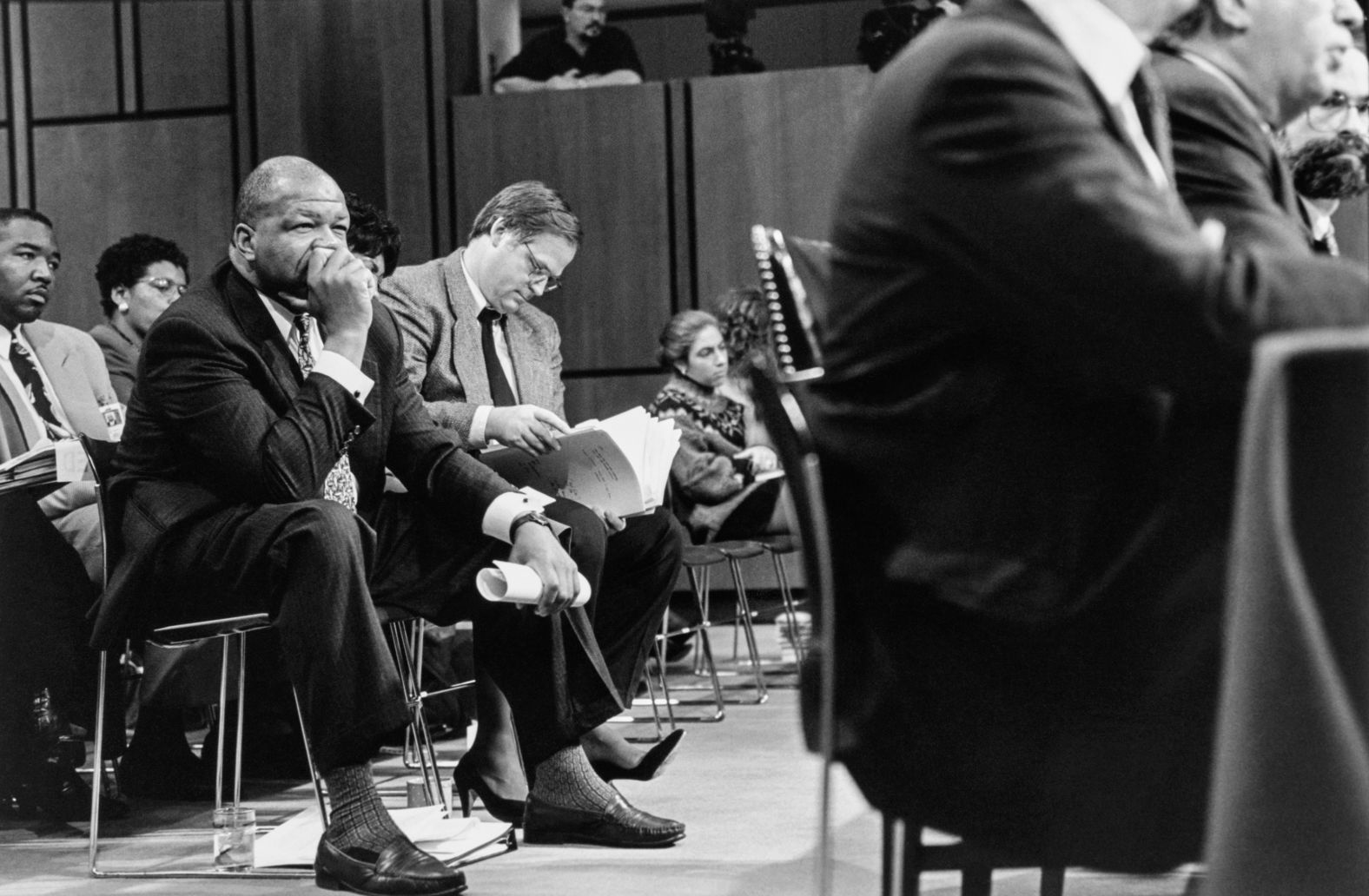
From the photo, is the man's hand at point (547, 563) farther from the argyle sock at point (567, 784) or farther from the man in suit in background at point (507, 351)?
the man in suit in background at point (507, 351)

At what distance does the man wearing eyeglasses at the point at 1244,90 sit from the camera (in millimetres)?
1591

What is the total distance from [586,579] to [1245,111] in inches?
70.3

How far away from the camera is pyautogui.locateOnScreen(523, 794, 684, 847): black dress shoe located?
3068 millimetres

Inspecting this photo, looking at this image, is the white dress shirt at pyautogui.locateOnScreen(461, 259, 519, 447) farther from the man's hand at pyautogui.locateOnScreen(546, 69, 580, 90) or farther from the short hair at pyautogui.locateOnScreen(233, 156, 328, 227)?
the man's hand at pyautogui.locateOnScreen(546, 69, 580, 90)

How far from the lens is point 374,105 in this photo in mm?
7691

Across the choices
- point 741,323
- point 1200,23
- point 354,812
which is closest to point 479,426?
point 354,812

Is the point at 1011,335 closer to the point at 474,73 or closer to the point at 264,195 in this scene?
the point at 264,195

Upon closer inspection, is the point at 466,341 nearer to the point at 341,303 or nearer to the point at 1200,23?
the point at 341,303

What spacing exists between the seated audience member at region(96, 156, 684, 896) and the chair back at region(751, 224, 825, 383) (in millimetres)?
954

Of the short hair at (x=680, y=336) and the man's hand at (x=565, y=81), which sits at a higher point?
the man's hand at (x=565, y=81)

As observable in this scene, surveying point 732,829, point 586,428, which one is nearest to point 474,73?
point 586,428

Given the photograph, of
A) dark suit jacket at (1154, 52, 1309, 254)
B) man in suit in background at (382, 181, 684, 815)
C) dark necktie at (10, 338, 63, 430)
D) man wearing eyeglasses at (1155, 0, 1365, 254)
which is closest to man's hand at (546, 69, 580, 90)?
dark necktie at (10, 338, 63, 430)

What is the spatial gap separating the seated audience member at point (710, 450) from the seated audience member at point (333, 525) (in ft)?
6.94

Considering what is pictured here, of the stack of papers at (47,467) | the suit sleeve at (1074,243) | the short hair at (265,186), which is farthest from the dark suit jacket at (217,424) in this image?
the suit sleeve at (1074,243)
